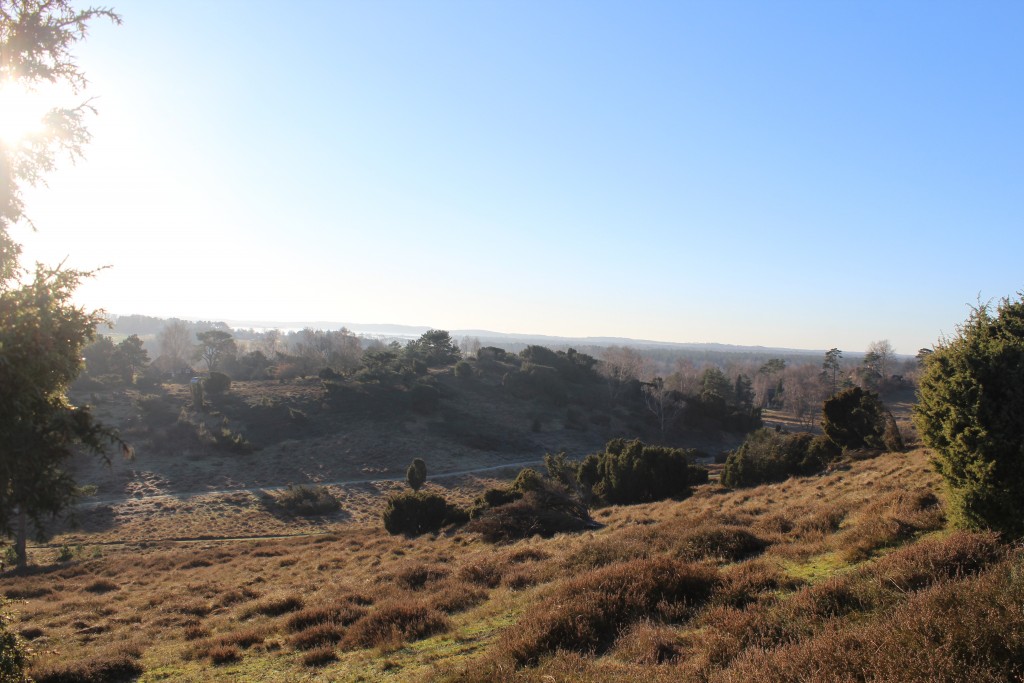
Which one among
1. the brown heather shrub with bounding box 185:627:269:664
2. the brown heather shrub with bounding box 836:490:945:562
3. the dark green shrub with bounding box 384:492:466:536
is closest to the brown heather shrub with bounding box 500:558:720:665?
the brown heather shrub with bounding box 836:490:945:562

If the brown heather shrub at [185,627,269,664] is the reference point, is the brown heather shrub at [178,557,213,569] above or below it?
below

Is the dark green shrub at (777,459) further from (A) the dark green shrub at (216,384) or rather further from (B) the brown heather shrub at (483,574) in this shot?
(A) the dark green shrub at (216,384)

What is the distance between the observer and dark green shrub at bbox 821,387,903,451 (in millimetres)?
26641

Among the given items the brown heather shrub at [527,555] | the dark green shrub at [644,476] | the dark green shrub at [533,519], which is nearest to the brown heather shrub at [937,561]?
the brown heather shrub at [527,555]

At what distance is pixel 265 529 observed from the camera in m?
31.0

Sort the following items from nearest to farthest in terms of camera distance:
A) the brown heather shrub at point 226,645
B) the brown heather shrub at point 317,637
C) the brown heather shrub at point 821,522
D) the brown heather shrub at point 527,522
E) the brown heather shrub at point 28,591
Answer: the brown heather shrub at point 317,637 < the brown heather shrub at point 226,645 < the brown heather shrub at point 821,522 < the brown heather shrub at point 28,591 < the brown heather shrub at point 527,522

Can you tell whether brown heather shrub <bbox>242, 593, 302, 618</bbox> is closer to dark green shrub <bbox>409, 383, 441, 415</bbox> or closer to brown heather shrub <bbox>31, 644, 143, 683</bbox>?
brown heather shrub <bbox>31, 644, 143, 683</bbox>

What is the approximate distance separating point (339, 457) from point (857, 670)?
47636mm

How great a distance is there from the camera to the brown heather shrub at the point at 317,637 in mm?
8523

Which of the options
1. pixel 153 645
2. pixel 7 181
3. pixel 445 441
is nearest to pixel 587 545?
pixel 153 645

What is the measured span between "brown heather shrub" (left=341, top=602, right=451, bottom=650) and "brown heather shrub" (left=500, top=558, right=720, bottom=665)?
1826mm

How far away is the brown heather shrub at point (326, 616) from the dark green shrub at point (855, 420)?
25378 millimetres

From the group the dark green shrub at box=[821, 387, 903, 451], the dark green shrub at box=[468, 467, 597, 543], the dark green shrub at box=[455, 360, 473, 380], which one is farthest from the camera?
the dark green shrub at box=[455, 360, 473, 380]

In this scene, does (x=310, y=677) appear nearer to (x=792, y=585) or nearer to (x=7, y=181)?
(x=792, y=585)
